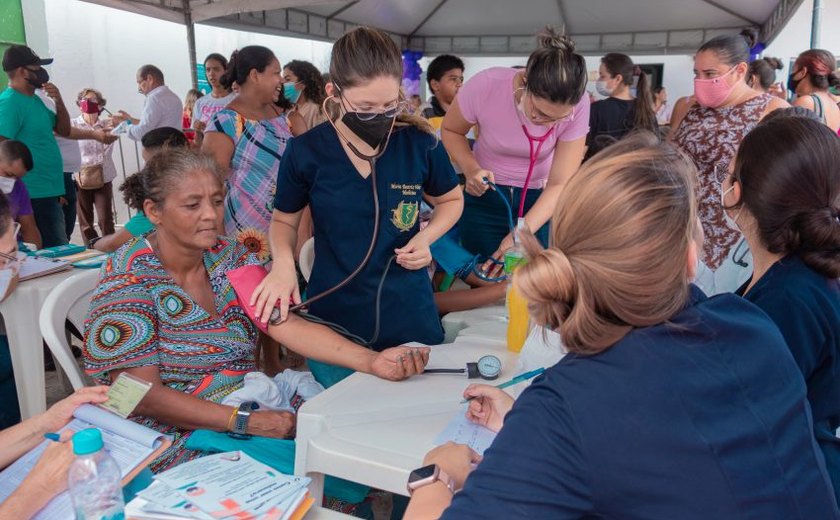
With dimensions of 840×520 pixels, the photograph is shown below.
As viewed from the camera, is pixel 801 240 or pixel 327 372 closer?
pixel 801 240

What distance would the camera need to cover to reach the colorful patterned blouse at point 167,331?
138 cm

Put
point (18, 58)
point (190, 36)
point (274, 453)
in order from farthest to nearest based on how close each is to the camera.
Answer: point (190, 36) → point (18, 58) → point (274, 453)

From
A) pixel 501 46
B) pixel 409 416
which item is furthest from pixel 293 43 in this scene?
pixel 409 416

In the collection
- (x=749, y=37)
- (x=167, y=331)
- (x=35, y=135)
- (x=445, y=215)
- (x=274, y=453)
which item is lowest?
(x=274, y=453)

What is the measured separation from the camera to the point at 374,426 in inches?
45.4

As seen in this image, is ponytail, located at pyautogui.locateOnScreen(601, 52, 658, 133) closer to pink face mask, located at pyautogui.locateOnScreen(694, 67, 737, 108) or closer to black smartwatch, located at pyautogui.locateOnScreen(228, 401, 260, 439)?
pink face mask, located at pyautogui.locateOnScreen(694, 67, 737, 108)

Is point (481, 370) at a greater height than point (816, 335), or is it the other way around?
point (816, 335)

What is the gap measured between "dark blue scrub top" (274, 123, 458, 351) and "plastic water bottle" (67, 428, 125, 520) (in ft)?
2.45

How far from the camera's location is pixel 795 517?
725mm

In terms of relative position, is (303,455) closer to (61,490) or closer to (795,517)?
(61,490)

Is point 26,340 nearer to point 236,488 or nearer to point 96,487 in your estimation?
point 96,487

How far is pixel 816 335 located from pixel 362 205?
3.23 ft

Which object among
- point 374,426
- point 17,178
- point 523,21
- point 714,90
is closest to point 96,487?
point 374,426

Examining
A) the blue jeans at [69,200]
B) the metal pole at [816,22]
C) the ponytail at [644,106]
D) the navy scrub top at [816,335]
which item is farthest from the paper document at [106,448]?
the metal pole at [816,22]
